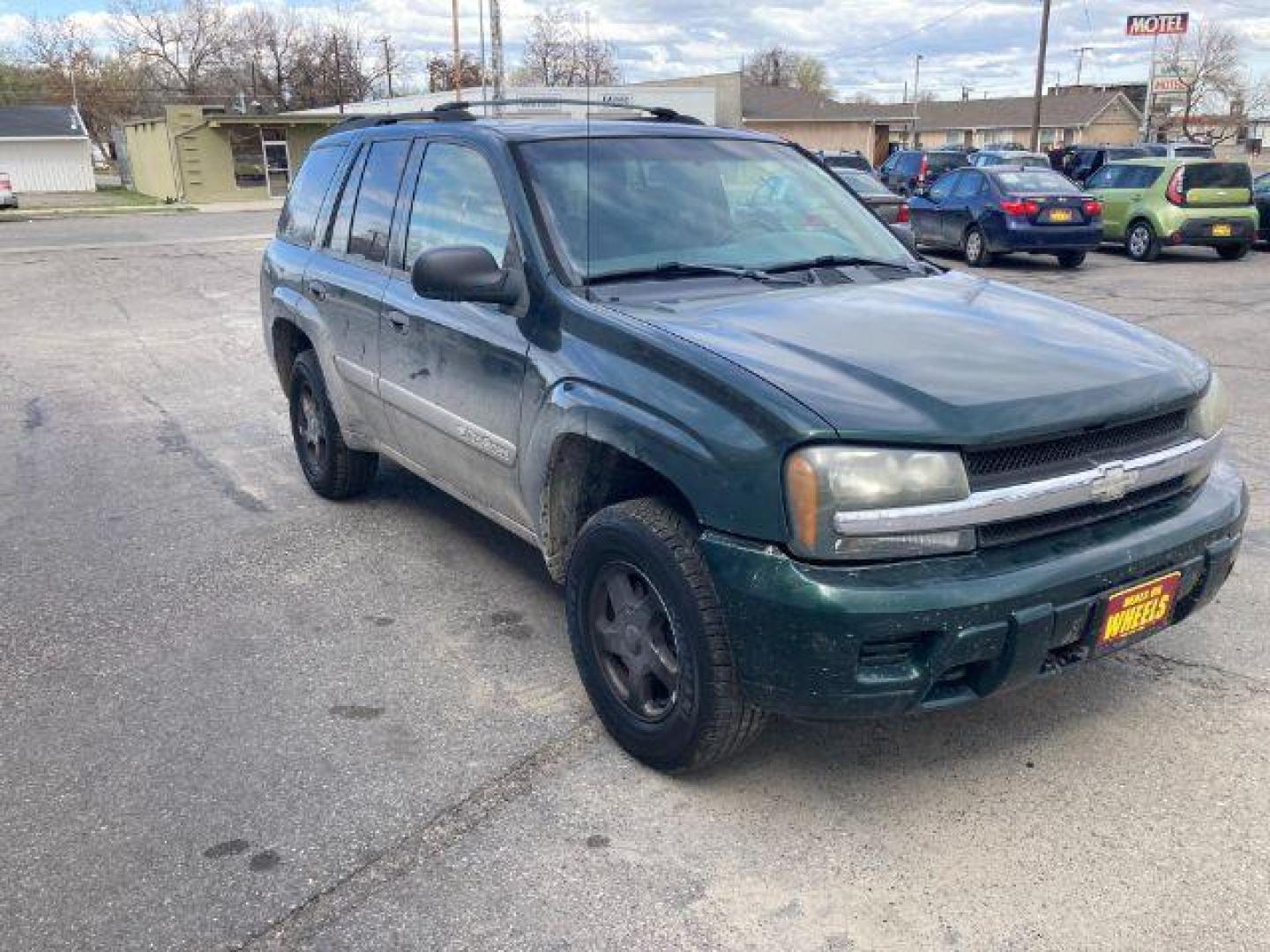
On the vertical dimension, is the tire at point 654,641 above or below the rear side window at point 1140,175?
below

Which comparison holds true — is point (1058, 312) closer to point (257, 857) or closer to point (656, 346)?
point (656, 346)

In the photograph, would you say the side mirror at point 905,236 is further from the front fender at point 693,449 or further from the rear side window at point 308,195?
the rear side window at point 308,195

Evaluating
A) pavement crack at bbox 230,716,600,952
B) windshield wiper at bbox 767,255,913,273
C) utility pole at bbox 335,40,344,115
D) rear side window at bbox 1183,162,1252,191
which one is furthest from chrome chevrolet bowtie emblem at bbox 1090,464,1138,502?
utility pole at bbox 335,40,344,115

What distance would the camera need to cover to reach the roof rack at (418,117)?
4508 millimetres

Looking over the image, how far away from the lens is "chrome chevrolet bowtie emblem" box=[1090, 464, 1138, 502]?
2.89 metres

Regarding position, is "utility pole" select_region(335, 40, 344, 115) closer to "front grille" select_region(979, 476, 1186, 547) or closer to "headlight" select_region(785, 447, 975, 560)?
"front grille" select_region(979, 476, 1186, 547)

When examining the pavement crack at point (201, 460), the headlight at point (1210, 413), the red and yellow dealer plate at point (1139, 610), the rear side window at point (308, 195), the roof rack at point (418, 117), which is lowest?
the pavement crack at point (201, 460)

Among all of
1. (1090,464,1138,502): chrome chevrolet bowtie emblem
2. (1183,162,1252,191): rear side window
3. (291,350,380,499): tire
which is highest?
(1183,162,1252,191): rear side window

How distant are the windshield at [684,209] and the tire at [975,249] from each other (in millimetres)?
12662

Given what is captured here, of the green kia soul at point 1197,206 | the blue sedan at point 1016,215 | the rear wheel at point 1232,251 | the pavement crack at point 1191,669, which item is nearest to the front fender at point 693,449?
the pavement crack at point 1191,669

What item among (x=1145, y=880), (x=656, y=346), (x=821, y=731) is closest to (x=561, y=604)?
(x=821, y=731)

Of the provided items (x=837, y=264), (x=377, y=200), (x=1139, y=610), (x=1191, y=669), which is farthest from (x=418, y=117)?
(x=1191, y=669)

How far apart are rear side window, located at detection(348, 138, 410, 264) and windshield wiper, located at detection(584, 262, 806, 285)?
4.73 ft

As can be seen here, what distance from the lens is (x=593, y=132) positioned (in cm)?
420
